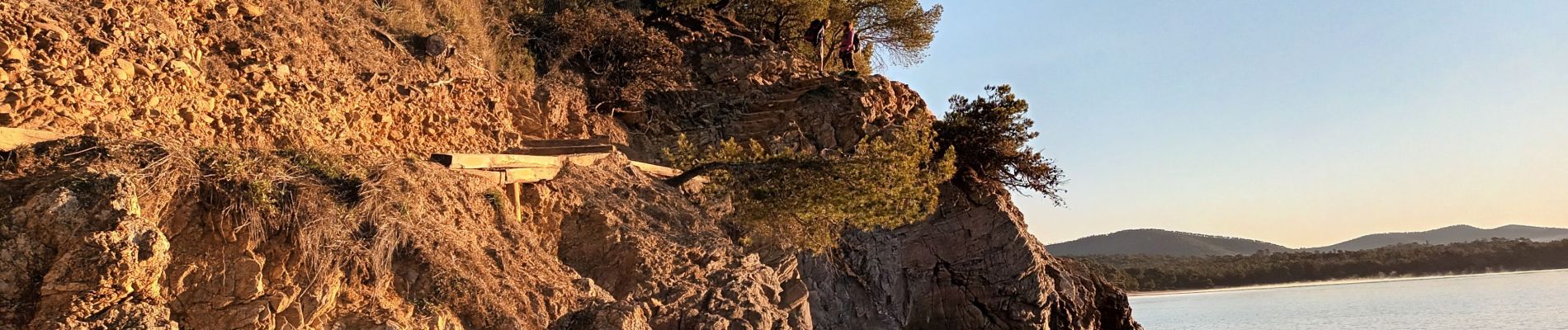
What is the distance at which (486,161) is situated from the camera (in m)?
9.71

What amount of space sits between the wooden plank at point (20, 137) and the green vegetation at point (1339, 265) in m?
81.0

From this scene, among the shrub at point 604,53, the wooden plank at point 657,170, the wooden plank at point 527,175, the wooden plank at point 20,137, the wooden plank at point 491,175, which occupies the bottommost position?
the wooden plank at point 20,137

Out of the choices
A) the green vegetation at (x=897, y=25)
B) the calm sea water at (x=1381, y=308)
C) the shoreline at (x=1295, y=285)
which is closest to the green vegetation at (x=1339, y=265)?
the shoreline at (x=1295, y=285)

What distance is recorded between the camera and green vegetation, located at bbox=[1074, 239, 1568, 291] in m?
89.1

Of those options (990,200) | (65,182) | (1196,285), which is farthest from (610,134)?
(1196,285)

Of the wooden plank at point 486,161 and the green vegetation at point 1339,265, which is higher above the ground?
the green vegetation at point 1339,265

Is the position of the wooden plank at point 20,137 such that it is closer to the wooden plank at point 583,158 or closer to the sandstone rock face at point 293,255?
the sandstone rock face at point 293,255

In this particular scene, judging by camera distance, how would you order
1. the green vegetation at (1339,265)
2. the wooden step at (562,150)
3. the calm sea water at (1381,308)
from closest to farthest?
the wooden step at (562,150) → the calm sea water at (1381,308) → the green vegetation at (1339,265)

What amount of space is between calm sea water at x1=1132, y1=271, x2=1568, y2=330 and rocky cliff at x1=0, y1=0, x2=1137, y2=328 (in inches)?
1170

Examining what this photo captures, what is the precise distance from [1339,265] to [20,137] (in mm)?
101341

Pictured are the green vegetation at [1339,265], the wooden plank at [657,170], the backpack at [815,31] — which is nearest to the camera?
the wooden plank at [657,170]

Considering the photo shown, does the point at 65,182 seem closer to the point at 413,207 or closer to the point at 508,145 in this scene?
the point at 413,207

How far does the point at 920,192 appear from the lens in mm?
13602

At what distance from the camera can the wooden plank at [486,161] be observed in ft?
30.6
